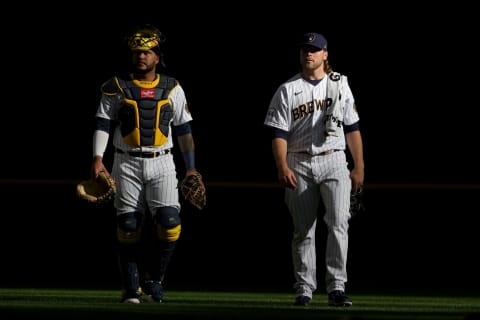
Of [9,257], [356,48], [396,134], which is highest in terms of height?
[356,48]

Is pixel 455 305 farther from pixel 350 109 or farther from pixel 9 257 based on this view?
pixel 9 257

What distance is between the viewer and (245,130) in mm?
14219

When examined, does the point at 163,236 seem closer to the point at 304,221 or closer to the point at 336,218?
the point at 304,221

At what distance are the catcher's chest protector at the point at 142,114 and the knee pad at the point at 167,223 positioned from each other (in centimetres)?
43

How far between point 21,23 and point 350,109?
6.72 metres

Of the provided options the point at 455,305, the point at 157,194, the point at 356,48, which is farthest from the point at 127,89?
the point at 356,48

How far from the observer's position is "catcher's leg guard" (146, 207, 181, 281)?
28.0 ft

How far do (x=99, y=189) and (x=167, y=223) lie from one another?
0.54m

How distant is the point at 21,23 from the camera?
47.0ft

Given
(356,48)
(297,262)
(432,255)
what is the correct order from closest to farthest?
(297,262) < (432,255) < (356,48)

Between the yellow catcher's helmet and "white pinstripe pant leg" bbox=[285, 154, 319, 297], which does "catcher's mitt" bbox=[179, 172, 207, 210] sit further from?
the yellow catcher's helmet

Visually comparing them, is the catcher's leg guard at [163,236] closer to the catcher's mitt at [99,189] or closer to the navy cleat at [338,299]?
the catcher's mitt at [99,189]

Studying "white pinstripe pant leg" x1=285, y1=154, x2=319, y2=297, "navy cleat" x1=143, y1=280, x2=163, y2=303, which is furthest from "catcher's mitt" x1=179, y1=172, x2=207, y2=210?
"white pinstripe pant leg" x1=285, y1=154, x2=319, y2=297

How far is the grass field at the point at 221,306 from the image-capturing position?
7.06 metres
